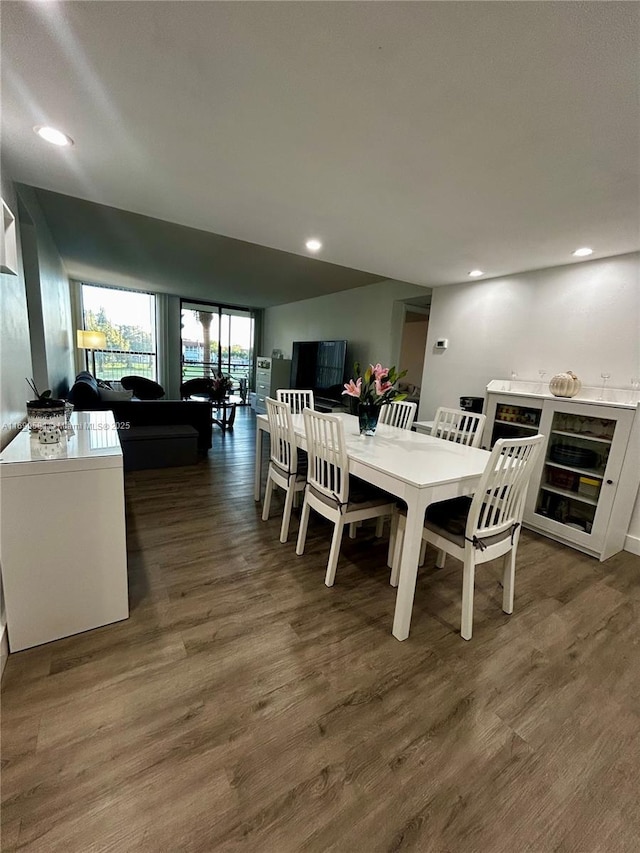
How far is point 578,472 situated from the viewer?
9.11 feet

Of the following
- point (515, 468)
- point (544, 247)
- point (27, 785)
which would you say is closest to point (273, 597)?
point (27, 785)

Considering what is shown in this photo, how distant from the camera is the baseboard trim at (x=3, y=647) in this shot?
1414 mm

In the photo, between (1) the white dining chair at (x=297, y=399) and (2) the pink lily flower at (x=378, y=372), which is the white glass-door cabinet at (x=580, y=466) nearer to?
(2) the pink lily flower at (x=378, y=372)

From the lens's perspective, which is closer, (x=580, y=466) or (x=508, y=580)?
(x=508, y=580)

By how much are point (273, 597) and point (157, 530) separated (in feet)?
3.80

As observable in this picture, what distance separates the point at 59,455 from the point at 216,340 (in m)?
7.83

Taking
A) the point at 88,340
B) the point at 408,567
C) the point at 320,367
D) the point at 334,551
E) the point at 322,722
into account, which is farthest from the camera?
the point at 320,367

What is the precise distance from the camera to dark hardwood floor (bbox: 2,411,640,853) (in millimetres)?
1024

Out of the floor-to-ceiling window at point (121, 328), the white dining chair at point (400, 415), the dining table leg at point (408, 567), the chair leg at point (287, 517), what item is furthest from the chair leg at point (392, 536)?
the floor-to-ceiling window at point (121, 328)

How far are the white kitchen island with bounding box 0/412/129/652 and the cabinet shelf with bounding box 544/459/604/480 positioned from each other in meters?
3.18

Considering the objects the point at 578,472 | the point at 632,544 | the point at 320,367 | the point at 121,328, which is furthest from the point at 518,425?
the point at 121,328

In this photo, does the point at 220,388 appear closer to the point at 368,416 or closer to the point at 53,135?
the point at 368,416

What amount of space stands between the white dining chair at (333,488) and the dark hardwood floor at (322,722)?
1.34 feet

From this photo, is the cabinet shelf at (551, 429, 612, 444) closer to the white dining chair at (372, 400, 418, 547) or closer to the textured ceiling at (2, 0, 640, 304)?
the white dining chair at (372, 400, 418, 547)
